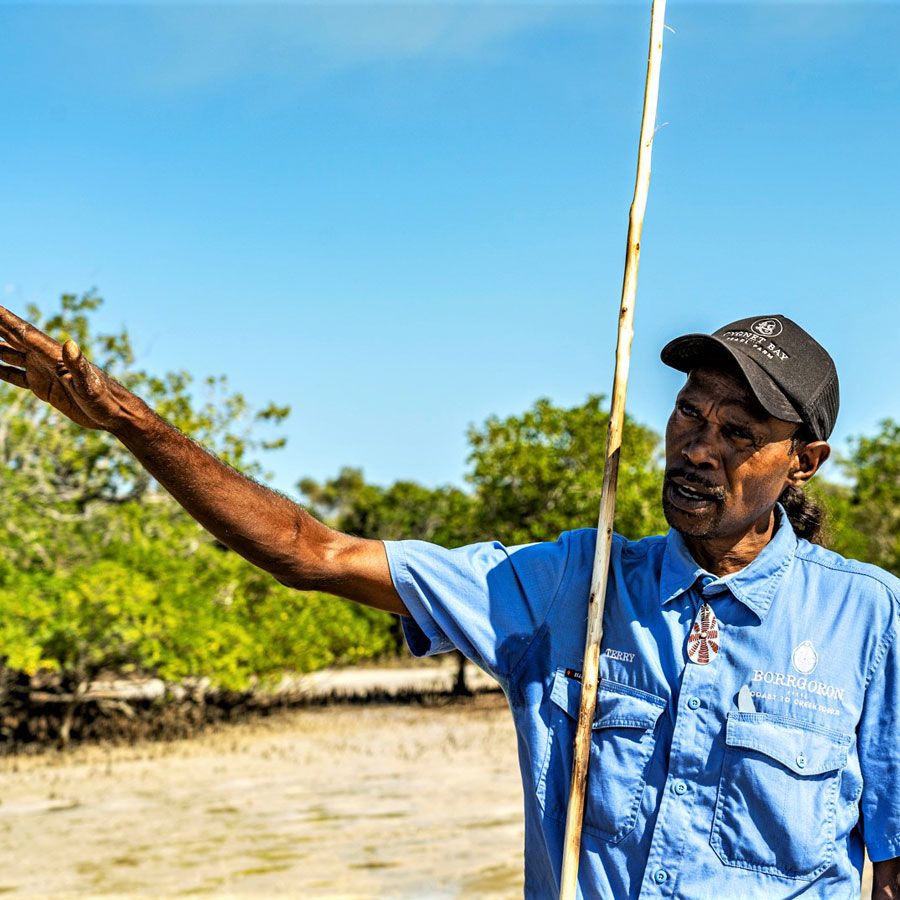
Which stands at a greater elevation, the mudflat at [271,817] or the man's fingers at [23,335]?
the man's fingers at [23,335]

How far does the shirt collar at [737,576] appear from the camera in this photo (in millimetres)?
2188

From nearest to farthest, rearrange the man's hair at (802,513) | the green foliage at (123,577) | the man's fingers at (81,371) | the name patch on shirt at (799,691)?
1. the man's fingers at (81,371)
2. the name patch on shirt at (799,691)
3. the man's hair at (802,513)
4. the green foliage at (123,577)

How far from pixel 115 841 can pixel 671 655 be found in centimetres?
810

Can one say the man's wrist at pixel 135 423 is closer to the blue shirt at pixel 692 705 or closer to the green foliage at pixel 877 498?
the blue shirt at pixel 692 705

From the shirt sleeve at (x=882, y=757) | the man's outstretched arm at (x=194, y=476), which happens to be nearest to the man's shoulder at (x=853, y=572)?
the shirt sleeve at (x=882, y=757)

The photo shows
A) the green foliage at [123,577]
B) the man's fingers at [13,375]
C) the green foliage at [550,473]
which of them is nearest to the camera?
the man's fingers at [13,375]

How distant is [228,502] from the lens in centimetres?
196

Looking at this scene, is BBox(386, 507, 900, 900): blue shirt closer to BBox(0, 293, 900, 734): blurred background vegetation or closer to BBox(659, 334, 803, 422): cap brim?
BBox(659, 334, 803, 422): cap brim

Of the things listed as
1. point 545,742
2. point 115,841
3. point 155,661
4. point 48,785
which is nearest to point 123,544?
point 155,661

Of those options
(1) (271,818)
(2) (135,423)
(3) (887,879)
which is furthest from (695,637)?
(1) (271,818)

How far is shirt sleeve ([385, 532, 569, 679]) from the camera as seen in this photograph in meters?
2.16

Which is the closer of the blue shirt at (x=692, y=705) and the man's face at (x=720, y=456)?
the blue shirt at (x=692, y=705)

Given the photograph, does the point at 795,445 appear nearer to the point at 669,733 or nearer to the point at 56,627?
the point at 669,733

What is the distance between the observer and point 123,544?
48.0 ft
